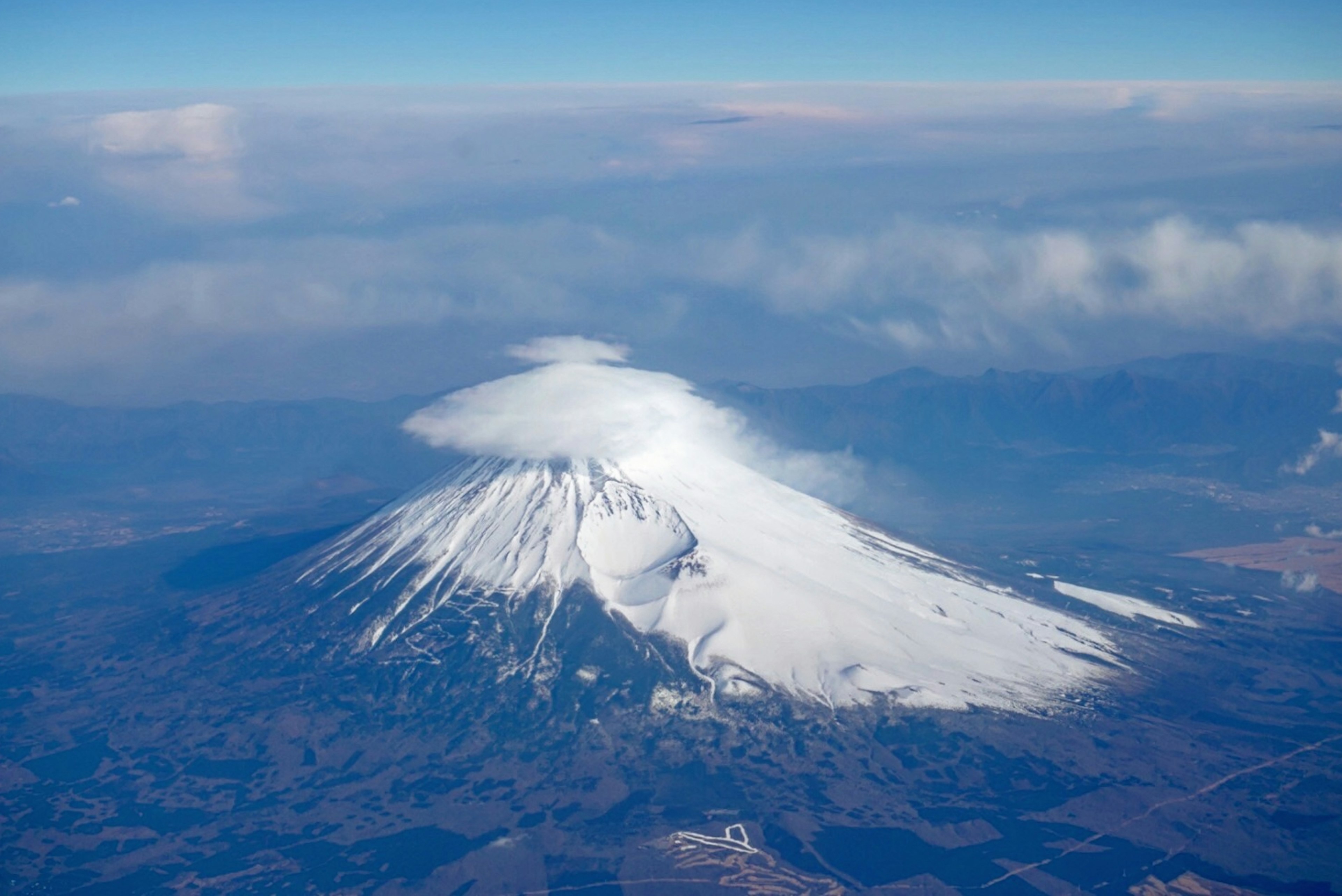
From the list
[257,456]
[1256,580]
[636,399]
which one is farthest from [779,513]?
[257,456]

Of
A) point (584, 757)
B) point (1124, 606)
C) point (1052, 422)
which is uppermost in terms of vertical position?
point (584, 757)

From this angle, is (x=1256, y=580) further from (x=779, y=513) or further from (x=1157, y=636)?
(x=779, y=513)

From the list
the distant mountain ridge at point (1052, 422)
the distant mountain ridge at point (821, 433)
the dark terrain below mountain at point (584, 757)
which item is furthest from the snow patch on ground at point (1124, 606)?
the distant mountain ridge at point (1052, 422)

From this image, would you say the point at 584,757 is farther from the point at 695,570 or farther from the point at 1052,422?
the point at 1052,422

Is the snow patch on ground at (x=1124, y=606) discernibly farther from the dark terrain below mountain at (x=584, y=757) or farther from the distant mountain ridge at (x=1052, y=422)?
the distant mountain ridge at (x=1052, y=422)

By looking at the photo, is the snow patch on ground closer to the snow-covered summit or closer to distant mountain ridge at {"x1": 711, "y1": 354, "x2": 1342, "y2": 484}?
the snow-covered summit

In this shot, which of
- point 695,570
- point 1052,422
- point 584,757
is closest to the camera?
point 584,757

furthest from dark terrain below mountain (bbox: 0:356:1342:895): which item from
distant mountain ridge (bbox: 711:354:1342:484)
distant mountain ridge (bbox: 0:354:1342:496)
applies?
distant mountain ridge (bbox: 711:354:1342:484)

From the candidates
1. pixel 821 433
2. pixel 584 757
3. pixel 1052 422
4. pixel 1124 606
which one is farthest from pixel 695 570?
pixel 1052 422
